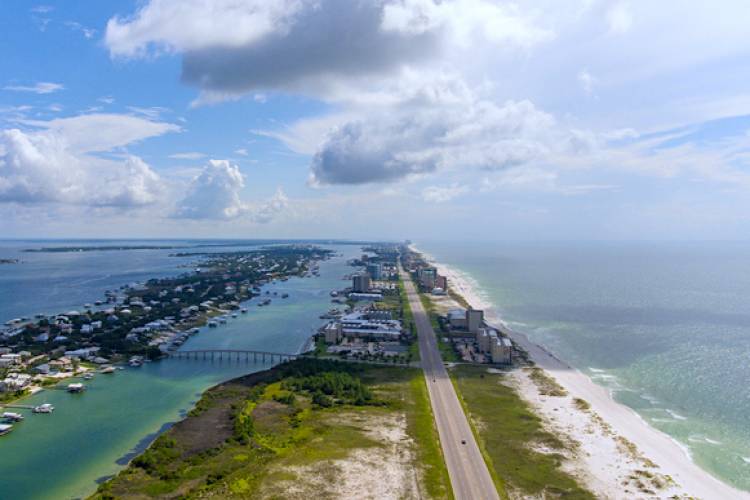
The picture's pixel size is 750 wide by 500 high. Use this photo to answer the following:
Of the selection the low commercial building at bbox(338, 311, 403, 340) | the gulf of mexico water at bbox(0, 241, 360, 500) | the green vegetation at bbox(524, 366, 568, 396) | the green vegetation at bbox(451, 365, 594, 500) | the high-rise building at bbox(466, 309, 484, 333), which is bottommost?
the gulf of mexico water at bbox(0, 241, 360, 500)

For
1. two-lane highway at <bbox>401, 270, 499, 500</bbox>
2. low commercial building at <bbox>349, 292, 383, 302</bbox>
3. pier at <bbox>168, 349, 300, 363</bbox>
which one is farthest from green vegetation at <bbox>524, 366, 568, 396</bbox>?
low commercial building at <bbox>349, 292, 383, 302</bbox>

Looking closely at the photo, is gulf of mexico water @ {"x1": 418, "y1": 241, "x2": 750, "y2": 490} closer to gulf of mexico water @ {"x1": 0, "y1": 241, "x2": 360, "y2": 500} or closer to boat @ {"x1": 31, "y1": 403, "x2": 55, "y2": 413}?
gulf of mexico water @ {"x1": 0, "y1": 241, "x2": 360, "y2": 500}

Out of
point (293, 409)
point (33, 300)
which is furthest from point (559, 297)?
point (33, 300)

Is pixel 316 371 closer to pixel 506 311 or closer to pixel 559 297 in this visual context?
pixel 506 311

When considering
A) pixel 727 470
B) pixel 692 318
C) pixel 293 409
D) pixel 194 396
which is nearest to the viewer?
pixel 727 470

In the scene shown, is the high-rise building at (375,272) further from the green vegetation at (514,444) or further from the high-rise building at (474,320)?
the green vegetation at (514,444)
